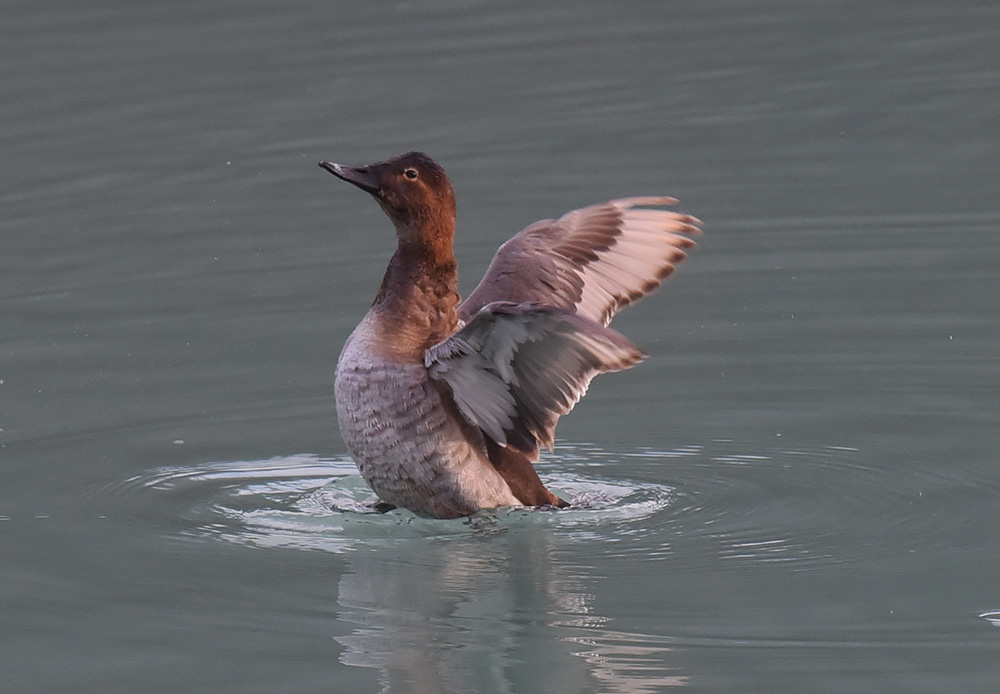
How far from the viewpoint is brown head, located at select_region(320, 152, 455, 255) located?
6.80 m

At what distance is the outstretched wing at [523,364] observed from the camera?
605cm

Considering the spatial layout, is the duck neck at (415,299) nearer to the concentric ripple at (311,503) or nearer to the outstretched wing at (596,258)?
the outstretched wing at (596,258)

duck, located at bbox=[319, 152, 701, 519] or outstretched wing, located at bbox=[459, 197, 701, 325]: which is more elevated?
outstretched wing, located at bbox=[459, 197, 701, 325]

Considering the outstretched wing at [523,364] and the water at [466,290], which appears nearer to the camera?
the water at [466,290]

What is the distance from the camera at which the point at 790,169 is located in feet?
38.1

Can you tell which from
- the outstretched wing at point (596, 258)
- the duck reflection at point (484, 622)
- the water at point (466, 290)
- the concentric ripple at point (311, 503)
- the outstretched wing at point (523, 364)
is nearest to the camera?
the duck reflection at point (484, 622)

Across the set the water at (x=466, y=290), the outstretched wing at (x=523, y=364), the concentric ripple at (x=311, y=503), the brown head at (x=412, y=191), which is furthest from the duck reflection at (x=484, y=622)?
the brown head at (x=412, y=191)

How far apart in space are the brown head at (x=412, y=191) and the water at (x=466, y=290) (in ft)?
3.31

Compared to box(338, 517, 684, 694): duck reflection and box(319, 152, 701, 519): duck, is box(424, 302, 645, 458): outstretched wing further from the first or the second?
box(338, 517, 684, 694): duck reflection

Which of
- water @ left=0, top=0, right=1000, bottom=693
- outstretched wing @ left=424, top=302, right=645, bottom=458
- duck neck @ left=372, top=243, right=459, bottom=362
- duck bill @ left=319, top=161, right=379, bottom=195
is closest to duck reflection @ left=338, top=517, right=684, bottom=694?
water @ left=0, top=0, right=1000, bottom=693

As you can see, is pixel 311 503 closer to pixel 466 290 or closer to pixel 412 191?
pixel 412 191

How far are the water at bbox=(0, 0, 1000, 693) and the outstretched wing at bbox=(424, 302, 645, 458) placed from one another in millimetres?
395

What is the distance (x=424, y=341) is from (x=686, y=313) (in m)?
2.67

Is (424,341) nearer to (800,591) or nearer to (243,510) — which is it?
(243,510)
